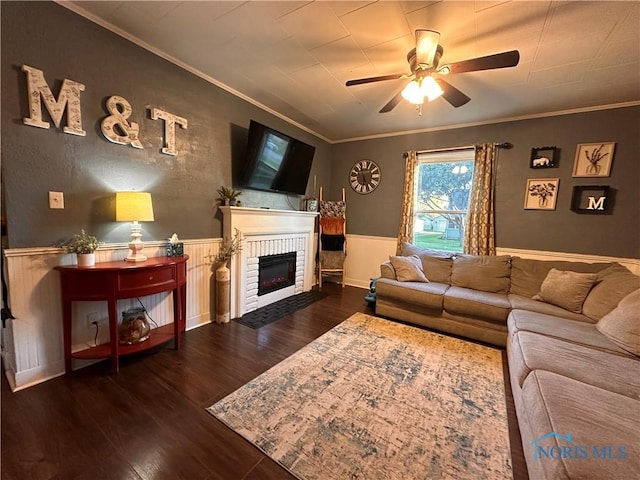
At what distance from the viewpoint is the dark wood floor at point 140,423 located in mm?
1223

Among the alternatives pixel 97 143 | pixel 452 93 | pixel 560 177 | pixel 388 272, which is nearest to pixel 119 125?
pixel 97 143

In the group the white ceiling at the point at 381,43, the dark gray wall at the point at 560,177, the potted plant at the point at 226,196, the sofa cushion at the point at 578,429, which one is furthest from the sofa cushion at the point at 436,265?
the potted plant at the point at 226,196

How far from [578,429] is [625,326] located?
1.35 m

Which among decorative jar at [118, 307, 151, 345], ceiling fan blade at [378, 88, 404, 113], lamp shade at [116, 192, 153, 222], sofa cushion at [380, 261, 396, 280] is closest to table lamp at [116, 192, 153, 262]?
lamp shade at [116, 192, 153, 222]

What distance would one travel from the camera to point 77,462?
1.24m

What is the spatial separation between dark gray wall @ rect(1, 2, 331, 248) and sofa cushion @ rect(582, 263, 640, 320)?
12.4 feet

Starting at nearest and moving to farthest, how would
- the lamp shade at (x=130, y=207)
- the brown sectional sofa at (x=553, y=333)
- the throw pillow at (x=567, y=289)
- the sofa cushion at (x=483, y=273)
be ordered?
the brown sectional sofa at (x=553, y=333) → the lamp shade at (x=130, y=207) → the throw pillow at (x=567, y=289) → the sofa cushion at (x=483, y=273)

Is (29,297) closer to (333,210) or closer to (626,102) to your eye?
(333,210)

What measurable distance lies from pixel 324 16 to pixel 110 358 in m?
3.01

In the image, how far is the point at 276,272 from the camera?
370 cm

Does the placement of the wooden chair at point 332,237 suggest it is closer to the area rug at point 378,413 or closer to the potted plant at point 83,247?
the area rug at point 378,413

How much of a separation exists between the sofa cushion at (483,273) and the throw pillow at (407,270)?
1.41 feet

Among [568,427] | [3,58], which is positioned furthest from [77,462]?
[3,58]

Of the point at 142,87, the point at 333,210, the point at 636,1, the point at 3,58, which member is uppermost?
the point at 636,1
